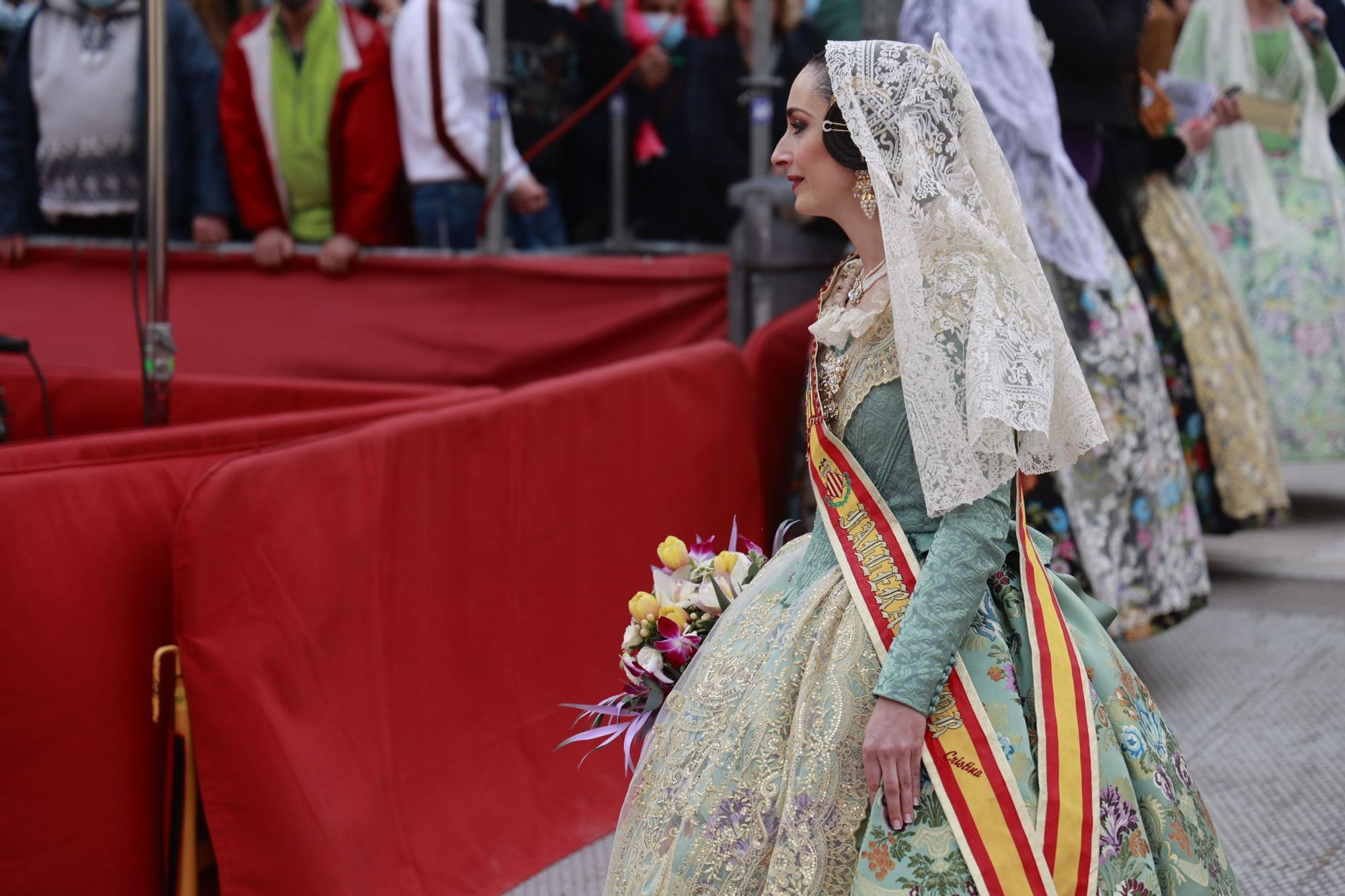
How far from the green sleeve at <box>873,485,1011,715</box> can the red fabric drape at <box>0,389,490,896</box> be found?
146 centimetres

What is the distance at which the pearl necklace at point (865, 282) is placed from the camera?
209 centimetres

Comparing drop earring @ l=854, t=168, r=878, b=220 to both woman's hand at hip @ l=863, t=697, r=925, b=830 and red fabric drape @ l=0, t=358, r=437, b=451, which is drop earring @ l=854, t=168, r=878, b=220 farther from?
red fabric drape @ l=0, t=358, r=437, b=451

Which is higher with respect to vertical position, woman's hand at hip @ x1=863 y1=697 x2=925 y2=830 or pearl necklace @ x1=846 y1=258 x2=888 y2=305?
pearl necklace @ x1=846 y1=258 x2=888 y2=305

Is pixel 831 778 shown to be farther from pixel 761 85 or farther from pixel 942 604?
pixel 761 85

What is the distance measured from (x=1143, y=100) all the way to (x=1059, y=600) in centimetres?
317

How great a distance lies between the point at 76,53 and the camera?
5.82m

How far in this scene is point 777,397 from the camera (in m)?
4.57

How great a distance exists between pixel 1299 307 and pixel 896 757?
507 centimetres

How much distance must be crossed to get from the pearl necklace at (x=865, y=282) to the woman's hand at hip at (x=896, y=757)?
585 mm

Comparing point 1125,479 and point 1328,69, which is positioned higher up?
point 1328,69

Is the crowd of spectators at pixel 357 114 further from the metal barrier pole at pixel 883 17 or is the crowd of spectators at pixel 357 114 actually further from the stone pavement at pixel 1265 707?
the stone pavement at pixel 1265 707

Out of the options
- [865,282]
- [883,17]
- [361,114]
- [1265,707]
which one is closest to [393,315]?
[361,114]

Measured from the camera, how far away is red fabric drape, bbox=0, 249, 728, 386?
17.2 ft

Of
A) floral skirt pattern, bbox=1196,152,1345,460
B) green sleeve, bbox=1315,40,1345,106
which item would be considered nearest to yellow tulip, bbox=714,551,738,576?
floral skirt pattern, bbox=1196,152,1345,460
